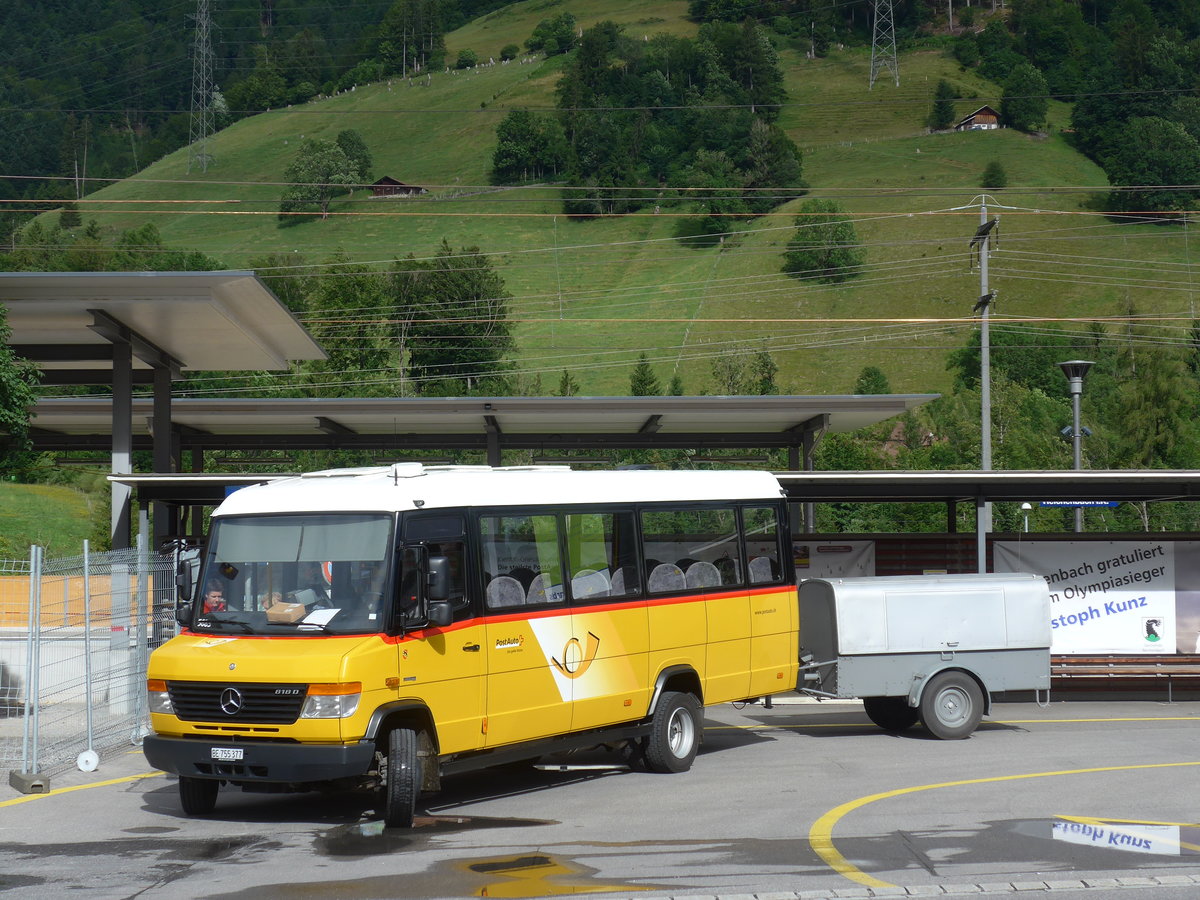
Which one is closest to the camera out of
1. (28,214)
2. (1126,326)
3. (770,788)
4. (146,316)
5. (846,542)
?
(770,788)

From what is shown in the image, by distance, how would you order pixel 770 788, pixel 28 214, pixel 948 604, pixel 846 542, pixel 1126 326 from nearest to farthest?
1. pixel 770 788
2. pixel 948 604
3. pixel 846 542
4. pixel 1126 326
5. pixel 28 214

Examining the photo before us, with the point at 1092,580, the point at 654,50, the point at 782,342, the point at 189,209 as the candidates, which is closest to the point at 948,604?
the point at 1092,580

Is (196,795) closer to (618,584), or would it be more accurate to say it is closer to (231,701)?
(231,701)

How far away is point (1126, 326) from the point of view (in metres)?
119

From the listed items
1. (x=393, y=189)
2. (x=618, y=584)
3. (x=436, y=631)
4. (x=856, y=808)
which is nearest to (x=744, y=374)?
(x=393, y=189)

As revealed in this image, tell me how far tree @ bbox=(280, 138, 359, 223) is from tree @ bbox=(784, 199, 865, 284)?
2123 inches

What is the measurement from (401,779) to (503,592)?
2.17 meters

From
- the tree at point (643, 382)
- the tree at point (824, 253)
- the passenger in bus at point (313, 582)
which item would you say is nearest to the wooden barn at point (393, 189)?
the tree at point (824, 253)

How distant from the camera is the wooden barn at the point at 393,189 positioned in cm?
17062

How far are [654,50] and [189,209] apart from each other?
7073cm

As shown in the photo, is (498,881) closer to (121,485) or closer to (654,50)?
(121,485)

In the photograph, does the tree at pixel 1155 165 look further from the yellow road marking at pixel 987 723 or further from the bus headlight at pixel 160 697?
the bus headlight at pixel 160 697

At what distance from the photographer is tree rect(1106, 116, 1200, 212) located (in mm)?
146250

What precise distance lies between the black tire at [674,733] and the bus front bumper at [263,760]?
377cm
